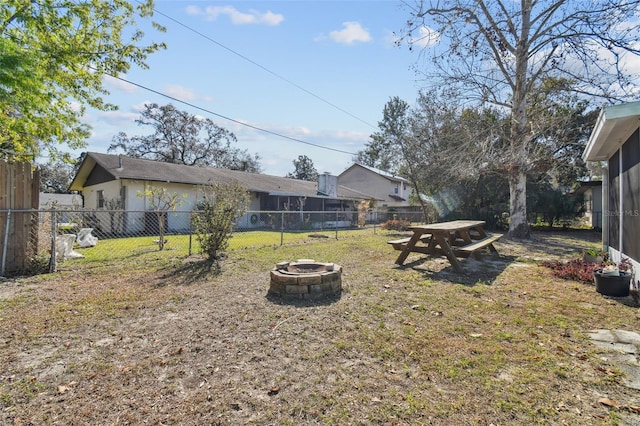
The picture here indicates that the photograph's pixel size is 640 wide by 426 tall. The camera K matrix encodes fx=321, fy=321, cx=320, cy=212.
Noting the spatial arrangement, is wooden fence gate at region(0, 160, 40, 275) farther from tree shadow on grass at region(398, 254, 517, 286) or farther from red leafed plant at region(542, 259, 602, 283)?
red leafed plant at region(542, 259, 602, 283)

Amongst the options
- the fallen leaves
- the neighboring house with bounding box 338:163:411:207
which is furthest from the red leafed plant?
the neighboring house with bounding box 338:163:411:207

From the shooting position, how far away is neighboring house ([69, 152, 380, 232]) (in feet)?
52.4

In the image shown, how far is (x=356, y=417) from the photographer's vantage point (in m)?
2.20

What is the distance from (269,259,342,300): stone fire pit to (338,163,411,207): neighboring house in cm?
2952

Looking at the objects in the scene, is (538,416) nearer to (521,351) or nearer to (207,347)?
(521,351)

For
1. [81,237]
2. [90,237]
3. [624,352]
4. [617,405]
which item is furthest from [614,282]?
[81,237]

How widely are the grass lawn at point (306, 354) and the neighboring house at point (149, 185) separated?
815cm

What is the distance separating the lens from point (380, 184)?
1431 inches

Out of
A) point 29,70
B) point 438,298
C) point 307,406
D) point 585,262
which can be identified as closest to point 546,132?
point 585,262

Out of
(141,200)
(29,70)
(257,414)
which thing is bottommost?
(257,414)

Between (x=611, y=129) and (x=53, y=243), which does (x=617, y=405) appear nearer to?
(x=611, y=129)

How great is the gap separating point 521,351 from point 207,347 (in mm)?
3149

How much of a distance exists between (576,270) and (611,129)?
2.85 meters

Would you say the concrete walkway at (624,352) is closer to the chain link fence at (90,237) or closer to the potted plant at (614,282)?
the potted plant at (614,282)
